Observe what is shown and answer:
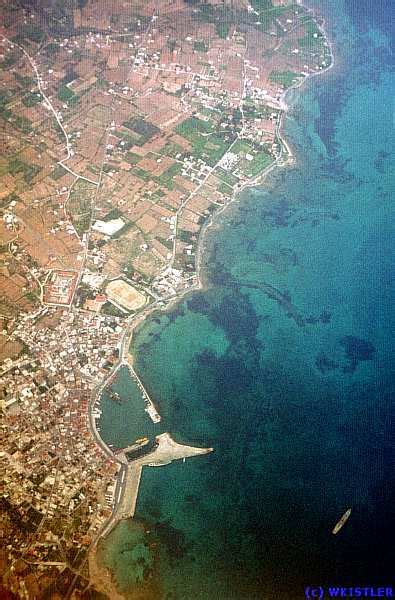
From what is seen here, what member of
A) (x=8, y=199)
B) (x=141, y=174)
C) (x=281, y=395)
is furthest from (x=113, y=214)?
(x=281, y=395)

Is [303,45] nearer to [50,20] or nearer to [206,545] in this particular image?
[50,20]

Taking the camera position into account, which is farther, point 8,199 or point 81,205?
point 81,205

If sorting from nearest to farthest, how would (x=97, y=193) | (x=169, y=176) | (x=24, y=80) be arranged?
(x=97, y=193) → (x=169, y=176) → (x=24, y=80)

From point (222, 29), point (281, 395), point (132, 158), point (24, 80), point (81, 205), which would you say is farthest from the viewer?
point (222, 29)

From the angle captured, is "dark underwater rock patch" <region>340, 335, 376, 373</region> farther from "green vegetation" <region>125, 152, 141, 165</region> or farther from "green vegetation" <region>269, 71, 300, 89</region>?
"green vegetation" <region>269, 71, 300, 89</region>

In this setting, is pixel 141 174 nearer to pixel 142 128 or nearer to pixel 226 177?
pixel 142 128

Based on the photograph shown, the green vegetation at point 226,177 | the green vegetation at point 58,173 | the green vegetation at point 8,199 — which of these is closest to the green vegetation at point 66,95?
the green vegetation at point 58,173
